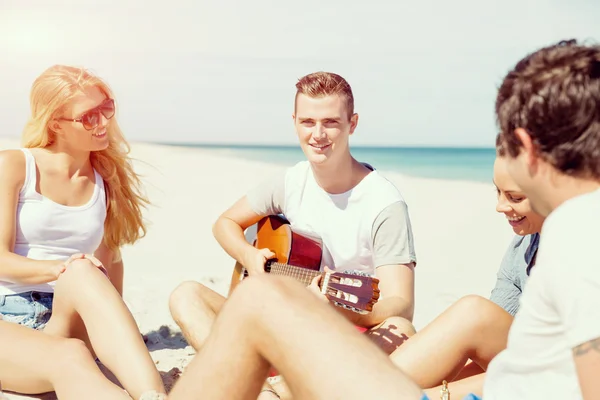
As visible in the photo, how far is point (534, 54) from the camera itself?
6.15 feet

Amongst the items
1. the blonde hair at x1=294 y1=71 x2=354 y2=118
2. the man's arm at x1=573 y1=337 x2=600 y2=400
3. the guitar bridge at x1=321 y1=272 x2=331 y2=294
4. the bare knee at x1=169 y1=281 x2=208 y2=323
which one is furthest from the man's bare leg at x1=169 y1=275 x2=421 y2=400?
the blonde hair at x1=294 y1=71 x2=354 y2=118

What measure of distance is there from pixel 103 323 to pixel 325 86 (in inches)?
66.8

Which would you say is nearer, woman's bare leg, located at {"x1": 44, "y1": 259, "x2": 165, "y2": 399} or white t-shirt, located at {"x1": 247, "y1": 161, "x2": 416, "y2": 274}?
woman's bare leg, located at {"x1": 44, "y1": 259, "x2": 165, "y2": 399}

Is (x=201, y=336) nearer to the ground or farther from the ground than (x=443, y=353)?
nearer to the ground

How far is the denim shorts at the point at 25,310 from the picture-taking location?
A: 3.63m

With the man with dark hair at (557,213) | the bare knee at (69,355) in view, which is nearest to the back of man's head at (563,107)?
the man with dark hair at (557,213)

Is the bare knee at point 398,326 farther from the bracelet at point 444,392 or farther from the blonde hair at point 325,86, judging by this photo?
the blonde hair at point 325,86

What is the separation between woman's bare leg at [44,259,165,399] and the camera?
10.1 ft

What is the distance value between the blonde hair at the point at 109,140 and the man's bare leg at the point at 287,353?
2047mm

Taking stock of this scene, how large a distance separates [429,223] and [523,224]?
7.95m

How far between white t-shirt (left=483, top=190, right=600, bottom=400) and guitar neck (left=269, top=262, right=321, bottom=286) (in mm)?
1937

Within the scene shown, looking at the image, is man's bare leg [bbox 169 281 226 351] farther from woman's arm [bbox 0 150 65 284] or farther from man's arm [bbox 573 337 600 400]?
man's arm [bbox 573 337 600 400]

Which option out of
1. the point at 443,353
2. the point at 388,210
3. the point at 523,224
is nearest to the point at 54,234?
the point at 388,210

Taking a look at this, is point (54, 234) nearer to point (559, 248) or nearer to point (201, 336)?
point (201, 336)
